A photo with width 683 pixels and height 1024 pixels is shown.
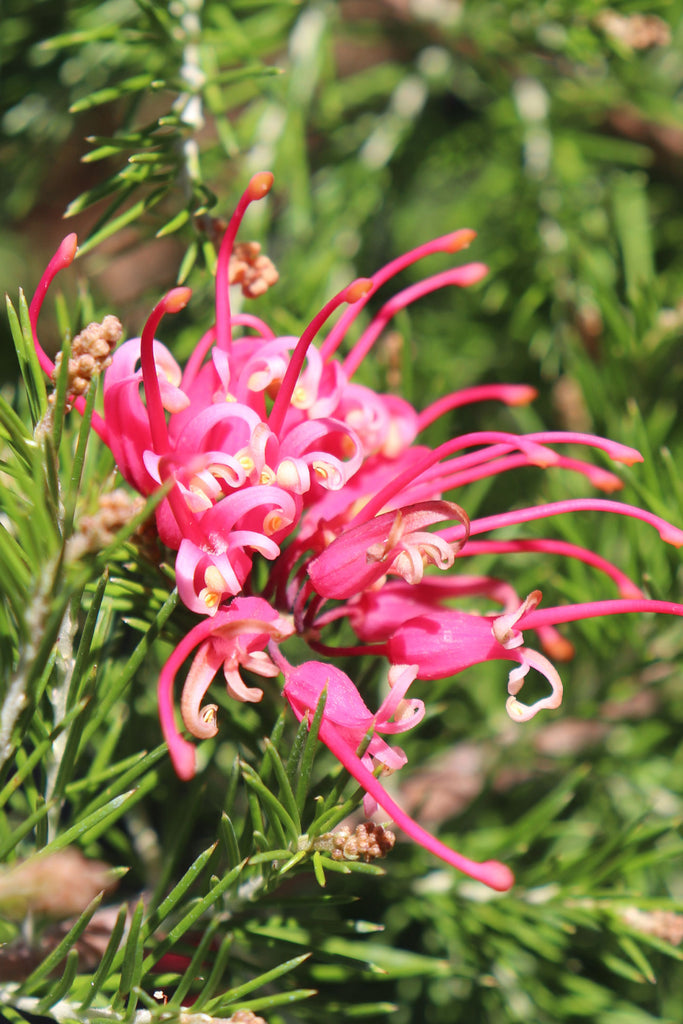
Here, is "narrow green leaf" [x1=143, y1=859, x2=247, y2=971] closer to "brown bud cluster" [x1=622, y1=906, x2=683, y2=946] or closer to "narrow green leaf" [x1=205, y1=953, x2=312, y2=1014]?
"narrow green leaf" [x1=205, y1=953, x2=312, y2=1014]

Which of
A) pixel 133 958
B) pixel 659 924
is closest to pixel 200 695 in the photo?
pixel 133 958

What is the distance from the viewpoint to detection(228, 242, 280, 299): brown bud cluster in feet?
1.95

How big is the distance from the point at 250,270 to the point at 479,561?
347 mm

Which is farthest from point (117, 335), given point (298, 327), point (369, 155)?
point (369, 155)

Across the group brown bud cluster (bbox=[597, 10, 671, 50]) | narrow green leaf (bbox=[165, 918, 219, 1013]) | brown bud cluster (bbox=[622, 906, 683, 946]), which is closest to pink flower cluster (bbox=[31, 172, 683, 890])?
narrow green leaf (bbox=[165, 918, 219, 1013])

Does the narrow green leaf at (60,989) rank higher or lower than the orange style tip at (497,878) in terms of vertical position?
higher

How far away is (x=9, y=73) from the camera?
0.90 meters

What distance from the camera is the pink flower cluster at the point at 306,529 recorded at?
17.6 inches

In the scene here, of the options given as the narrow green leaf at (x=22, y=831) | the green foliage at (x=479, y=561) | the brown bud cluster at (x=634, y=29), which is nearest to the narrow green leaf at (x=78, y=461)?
the green foliage at (x=479, y=561)

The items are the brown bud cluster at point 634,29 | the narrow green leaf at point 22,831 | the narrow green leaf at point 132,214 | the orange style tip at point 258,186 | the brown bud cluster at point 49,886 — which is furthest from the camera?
the brown bud cluster at point 634,29

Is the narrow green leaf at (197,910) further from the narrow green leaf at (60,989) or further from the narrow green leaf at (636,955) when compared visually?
the narrow green leaf at (636,955)

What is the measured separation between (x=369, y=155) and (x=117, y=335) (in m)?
0.65

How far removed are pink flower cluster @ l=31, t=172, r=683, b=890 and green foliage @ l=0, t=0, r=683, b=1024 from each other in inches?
1.3

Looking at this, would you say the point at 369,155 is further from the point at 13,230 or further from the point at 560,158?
the point at 13,230
